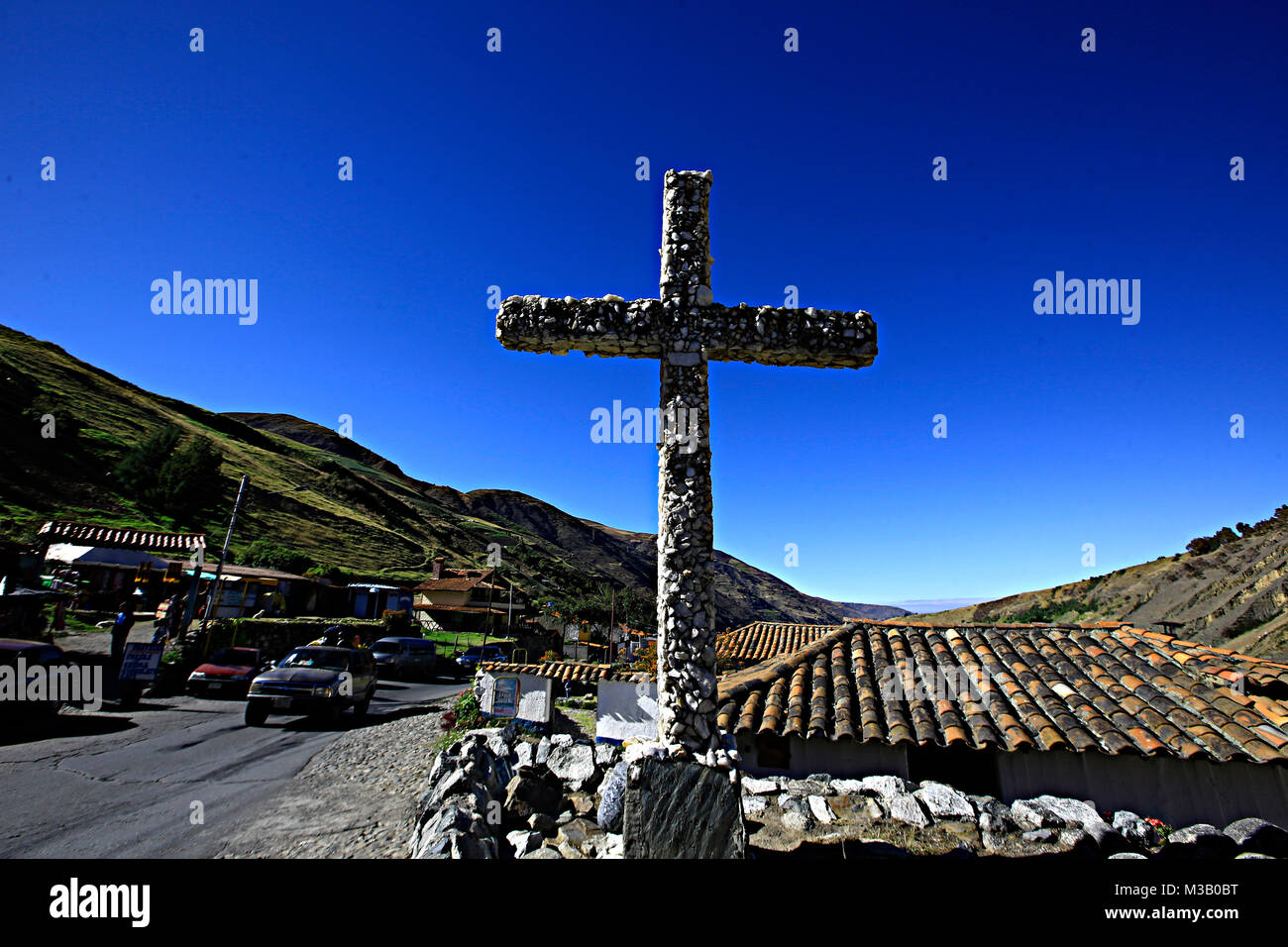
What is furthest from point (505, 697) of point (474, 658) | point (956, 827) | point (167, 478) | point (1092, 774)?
point (167, 478)

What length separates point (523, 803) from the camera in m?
5.97

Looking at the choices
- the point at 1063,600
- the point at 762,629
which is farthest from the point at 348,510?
the point at 1063,600

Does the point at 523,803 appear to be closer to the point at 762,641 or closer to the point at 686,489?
the point at 686,489

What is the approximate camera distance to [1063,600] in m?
42.2

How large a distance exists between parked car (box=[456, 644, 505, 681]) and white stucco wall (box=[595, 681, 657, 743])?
2091 centimetres

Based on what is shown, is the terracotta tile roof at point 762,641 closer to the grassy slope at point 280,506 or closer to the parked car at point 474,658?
the parked car at point 474,658

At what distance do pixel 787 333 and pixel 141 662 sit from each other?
18856 millimetres

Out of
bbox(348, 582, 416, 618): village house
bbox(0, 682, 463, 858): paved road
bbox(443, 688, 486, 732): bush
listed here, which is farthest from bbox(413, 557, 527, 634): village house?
bbox(443, 688, 486, 732): bush

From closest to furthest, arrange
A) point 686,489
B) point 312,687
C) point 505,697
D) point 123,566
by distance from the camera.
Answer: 1. point 686,489
2. point 505,697
3. point 312,687
4. point 123,566

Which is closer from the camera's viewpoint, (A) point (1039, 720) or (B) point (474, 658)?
(A) point (1039, 720)

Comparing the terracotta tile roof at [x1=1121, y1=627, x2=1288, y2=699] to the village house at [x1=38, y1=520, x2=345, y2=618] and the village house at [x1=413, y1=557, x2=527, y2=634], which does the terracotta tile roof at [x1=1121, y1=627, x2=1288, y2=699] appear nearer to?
the village house at [x1=38, y1=520, x2=345, y2=618]

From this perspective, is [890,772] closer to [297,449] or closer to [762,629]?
[762,629]
